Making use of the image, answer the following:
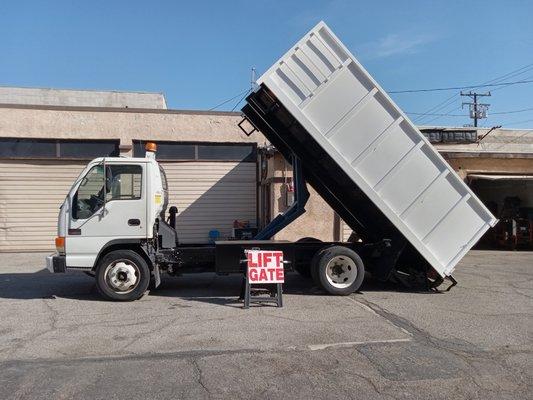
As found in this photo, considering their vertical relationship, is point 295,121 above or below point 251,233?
above

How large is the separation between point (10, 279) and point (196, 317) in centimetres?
603

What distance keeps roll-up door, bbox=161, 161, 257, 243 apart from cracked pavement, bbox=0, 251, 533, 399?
800 cm

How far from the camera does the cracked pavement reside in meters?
4.63

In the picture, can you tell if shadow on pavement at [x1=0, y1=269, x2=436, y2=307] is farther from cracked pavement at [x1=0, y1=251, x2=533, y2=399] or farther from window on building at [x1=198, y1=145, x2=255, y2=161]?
window on building at [x1=198, y1=145, x2=255, y2=161]

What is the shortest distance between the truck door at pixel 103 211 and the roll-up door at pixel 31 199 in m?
9.25

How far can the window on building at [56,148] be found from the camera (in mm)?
16594

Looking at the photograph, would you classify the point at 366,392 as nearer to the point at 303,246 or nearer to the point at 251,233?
the point at 303,246

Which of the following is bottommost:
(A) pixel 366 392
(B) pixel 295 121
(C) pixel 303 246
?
(A) pixel 366 392

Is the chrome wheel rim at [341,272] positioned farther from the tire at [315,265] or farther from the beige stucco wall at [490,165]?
the beige stucco wall at [490,165]

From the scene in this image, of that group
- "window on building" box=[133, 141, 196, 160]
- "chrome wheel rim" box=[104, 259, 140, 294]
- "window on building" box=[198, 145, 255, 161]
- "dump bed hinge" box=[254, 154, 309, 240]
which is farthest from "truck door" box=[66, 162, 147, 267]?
"window on building" box=[198, 145, 255, 161]

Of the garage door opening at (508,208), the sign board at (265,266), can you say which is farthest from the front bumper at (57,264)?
the garage door opening at (508,208)

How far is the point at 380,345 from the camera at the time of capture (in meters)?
5.95

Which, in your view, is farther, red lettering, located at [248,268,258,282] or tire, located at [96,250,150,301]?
tire, located at [96,250,150,301]

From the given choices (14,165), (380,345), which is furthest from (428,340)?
(14,165)
